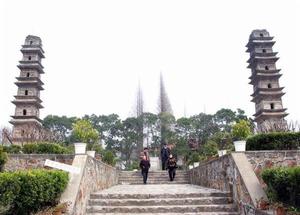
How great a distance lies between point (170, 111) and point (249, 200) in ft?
131

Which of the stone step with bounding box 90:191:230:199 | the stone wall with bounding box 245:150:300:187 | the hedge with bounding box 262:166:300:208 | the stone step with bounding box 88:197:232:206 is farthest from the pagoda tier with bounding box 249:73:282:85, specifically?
the hedge with bounding box 262:166:300:208

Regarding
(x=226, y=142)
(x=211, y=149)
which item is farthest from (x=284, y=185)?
(x=211, y=149)

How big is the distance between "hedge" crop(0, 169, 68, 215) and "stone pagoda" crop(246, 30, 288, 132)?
3215 cm

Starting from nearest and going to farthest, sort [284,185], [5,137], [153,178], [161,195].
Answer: [284,185], [161,195], [153,178], [5,137]

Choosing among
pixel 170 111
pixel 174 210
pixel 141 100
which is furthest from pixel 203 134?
pixel 174 210

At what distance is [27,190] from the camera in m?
5.38

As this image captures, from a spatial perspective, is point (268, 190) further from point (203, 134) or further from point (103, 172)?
point (203, 134)

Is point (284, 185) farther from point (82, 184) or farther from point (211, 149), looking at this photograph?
point (211, 149)

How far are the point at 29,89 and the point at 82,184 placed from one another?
3339 cm

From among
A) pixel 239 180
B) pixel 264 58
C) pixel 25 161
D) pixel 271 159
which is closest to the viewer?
pixel 239 180

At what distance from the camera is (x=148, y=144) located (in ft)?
146

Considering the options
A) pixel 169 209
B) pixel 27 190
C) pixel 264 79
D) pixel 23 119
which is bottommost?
pixel 169 209

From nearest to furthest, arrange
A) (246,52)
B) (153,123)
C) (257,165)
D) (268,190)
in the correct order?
(268,190) < (257,165) < (246,52) < (153,123)

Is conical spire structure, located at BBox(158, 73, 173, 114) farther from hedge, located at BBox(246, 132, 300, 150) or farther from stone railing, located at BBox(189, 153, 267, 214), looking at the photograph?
hedge, located at BBox(246, 132, 300, 150)
